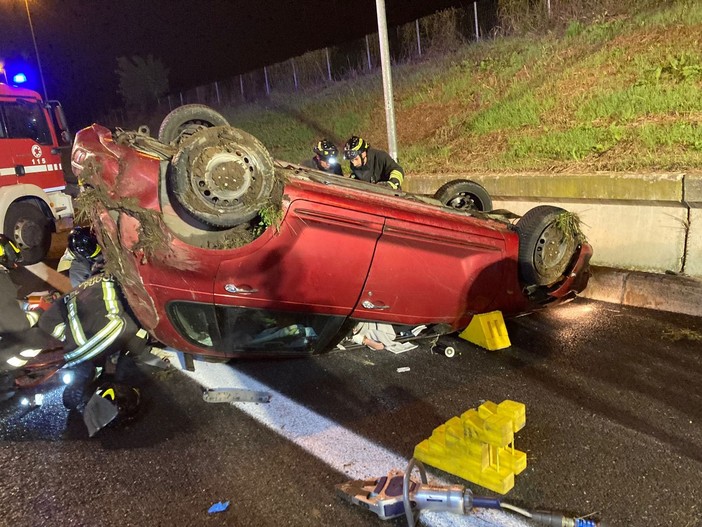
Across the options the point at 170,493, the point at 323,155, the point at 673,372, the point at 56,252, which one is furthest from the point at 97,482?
the point at 56,252

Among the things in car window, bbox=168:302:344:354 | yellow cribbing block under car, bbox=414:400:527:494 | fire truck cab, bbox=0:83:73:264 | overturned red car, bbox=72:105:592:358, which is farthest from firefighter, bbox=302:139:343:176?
fire truck cab, bbox=0:83:73:264

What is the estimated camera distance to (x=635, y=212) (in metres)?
4.66

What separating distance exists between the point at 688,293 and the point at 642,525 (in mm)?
2696

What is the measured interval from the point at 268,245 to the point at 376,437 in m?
1.17

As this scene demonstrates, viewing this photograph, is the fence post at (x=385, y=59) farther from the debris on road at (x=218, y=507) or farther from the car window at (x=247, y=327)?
the debris on road at (x=218, y=507)

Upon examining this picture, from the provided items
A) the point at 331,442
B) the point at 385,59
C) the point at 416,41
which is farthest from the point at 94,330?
the point at 416,41

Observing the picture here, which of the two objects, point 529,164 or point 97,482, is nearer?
point 97,482

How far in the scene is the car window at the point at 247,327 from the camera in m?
3.01

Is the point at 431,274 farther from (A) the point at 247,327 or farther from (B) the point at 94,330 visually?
(B) the point at 94,330

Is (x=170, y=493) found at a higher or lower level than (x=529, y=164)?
lower

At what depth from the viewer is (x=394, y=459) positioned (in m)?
2.55

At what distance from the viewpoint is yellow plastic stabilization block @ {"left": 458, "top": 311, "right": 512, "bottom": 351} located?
3.69 m

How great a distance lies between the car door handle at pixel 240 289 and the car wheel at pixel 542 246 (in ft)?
6.27

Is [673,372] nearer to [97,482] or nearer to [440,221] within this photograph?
[440,221]
